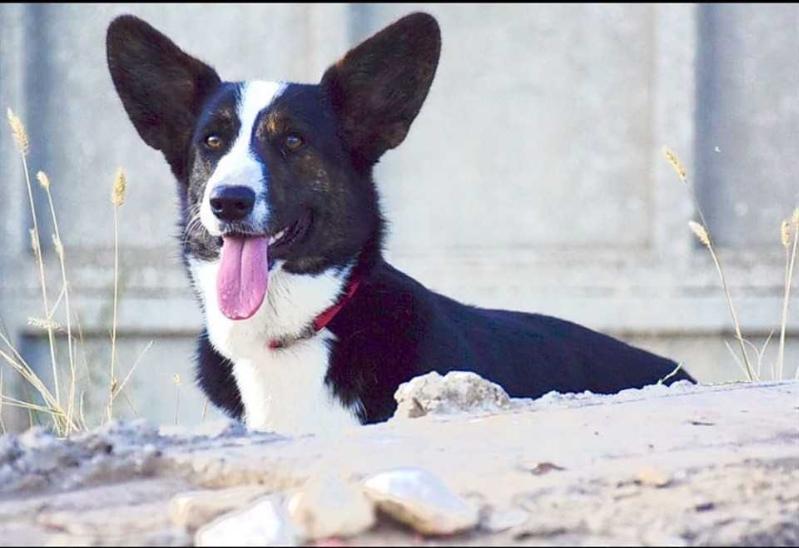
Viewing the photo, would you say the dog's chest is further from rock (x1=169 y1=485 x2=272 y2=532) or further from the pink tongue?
rock (x1=169 y1=485 x2=272 y2=532)

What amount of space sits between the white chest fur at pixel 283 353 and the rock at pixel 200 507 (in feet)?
5.29

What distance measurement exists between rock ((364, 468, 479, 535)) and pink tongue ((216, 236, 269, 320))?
1.83 m

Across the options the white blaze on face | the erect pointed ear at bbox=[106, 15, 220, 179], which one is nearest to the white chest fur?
the white blaze on face

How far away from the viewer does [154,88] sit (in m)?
4.42

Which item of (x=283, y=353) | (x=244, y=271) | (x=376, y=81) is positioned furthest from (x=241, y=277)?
(x=376, y=81)

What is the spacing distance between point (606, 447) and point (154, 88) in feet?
7.29

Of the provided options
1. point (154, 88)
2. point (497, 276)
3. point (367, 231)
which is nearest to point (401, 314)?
point (367, 231)

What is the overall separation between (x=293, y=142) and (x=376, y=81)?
364 mm

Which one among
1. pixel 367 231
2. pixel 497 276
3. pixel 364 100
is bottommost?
pixel 497 276

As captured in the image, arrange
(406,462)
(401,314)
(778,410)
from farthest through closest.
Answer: (401,314) → (778,410) → (406,462)

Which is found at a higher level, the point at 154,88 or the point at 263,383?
the point at 154,88

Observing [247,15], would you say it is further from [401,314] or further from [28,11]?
[401,314]

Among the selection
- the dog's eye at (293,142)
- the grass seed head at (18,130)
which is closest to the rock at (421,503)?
the dog's eye at (293,142)

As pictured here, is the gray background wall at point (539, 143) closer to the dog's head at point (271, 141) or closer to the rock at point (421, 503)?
the dog's head at point (271, 141)
